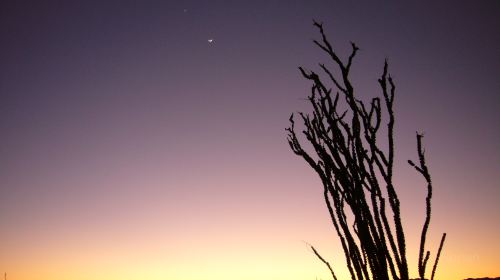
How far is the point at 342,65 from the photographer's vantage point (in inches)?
87.6

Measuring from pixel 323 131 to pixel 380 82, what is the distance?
0.45m

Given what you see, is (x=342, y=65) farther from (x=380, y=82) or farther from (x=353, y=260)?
(x=353, y=260)

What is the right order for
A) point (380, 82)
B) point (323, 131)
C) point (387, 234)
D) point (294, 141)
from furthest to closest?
1. point (294, 141)
2. point (323, 131)
3. point (380, 82)
4. point (387, 234)

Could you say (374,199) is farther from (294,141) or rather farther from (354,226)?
(294,141)

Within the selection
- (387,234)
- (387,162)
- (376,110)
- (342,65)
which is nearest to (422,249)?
(387,234)

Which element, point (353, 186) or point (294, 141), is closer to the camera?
point (353, 186)

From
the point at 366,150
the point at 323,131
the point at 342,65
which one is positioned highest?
the point at 342,65

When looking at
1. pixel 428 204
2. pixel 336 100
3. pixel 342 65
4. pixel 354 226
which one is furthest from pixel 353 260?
pixel 342 65

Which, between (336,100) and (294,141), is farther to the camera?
(294,141)

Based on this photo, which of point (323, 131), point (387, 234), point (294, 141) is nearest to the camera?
point (387, 234)

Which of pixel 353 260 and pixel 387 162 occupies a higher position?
pixel 387 162

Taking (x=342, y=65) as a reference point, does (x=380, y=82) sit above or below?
below

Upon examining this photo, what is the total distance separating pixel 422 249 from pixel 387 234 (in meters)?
0.22

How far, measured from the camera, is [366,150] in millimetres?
2111
